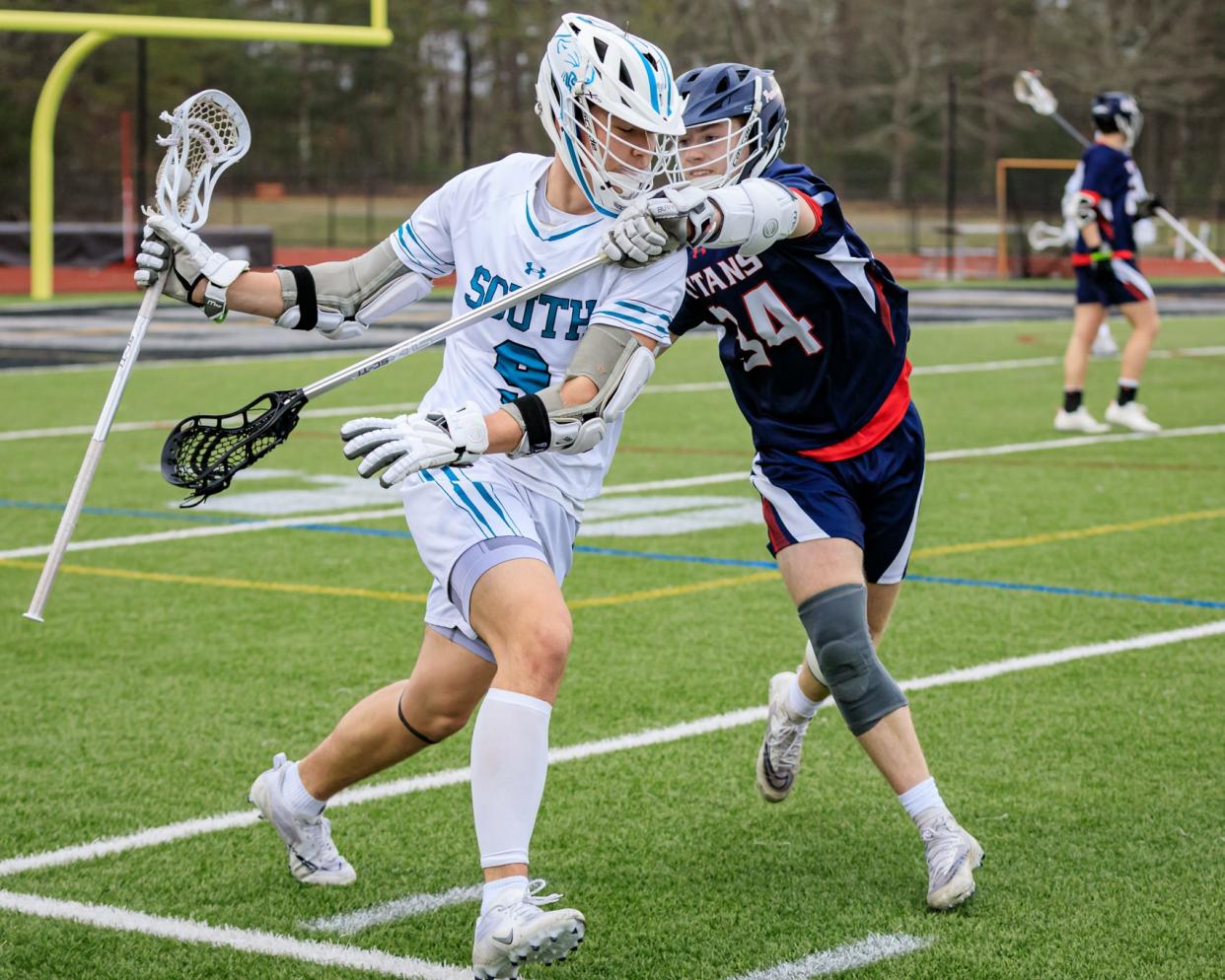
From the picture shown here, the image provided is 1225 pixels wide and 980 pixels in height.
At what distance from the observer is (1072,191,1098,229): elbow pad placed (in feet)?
42.7

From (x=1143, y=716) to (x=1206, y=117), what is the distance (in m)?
61.0

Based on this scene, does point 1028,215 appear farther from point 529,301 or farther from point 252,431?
point 252,431

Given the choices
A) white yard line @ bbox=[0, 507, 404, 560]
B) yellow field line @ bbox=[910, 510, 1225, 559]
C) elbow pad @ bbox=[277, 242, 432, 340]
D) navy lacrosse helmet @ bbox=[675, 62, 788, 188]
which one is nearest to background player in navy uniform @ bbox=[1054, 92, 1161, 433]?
yellow field line @ bbox=[910, 510, 1225, 559]

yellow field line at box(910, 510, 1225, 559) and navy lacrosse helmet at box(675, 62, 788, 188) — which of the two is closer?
navy lacrosse helmet at box(675, 62, 788, 188)

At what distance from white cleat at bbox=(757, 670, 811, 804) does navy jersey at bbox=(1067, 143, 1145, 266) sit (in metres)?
8.87

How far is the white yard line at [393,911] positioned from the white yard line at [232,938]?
9 centimetres

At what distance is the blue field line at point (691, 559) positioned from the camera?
7.69m

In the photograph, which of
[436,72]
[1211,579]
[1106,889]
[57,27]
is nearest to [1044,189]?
[436,72]

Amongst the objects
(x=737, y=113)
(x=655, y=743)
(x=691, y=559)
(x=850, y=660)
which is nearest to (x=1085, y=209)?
(x=691, y=559)

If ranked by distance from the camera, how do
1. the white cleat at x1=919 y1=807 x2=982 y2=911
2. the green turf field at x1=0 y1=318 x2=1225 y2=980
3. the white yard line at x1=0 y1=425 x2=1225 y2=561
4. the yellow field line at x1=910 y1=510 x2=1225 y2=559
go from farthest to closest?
the white yard line at x1=0 y1=425 x2=1225 y2=561 → the yellow field line at x1=910 y1=510 x2=1225 y2=559 → the white cleat at x1=919 y1=807 x2=982 y2=911 → the green turf field at x1=0 y1=318 x2=1225 y2=980

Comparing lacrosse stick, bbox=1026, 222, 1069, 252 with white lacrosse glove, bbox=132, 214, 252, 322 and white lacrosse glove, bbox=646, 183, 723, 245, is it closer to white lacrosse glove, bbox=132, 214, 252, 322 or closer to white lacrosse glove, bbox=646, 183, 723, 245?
white lacrosse glove, bbox=646, 183, 723, 245

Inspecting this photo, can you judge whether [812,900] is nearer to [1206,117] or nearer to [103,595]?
[103,595]

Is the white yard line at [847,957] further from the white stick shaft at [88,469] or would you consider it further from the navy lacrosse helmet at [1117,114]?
the navy lacrosse helmet at [1117,114]

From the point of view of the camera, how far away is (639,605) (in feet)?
25.0
